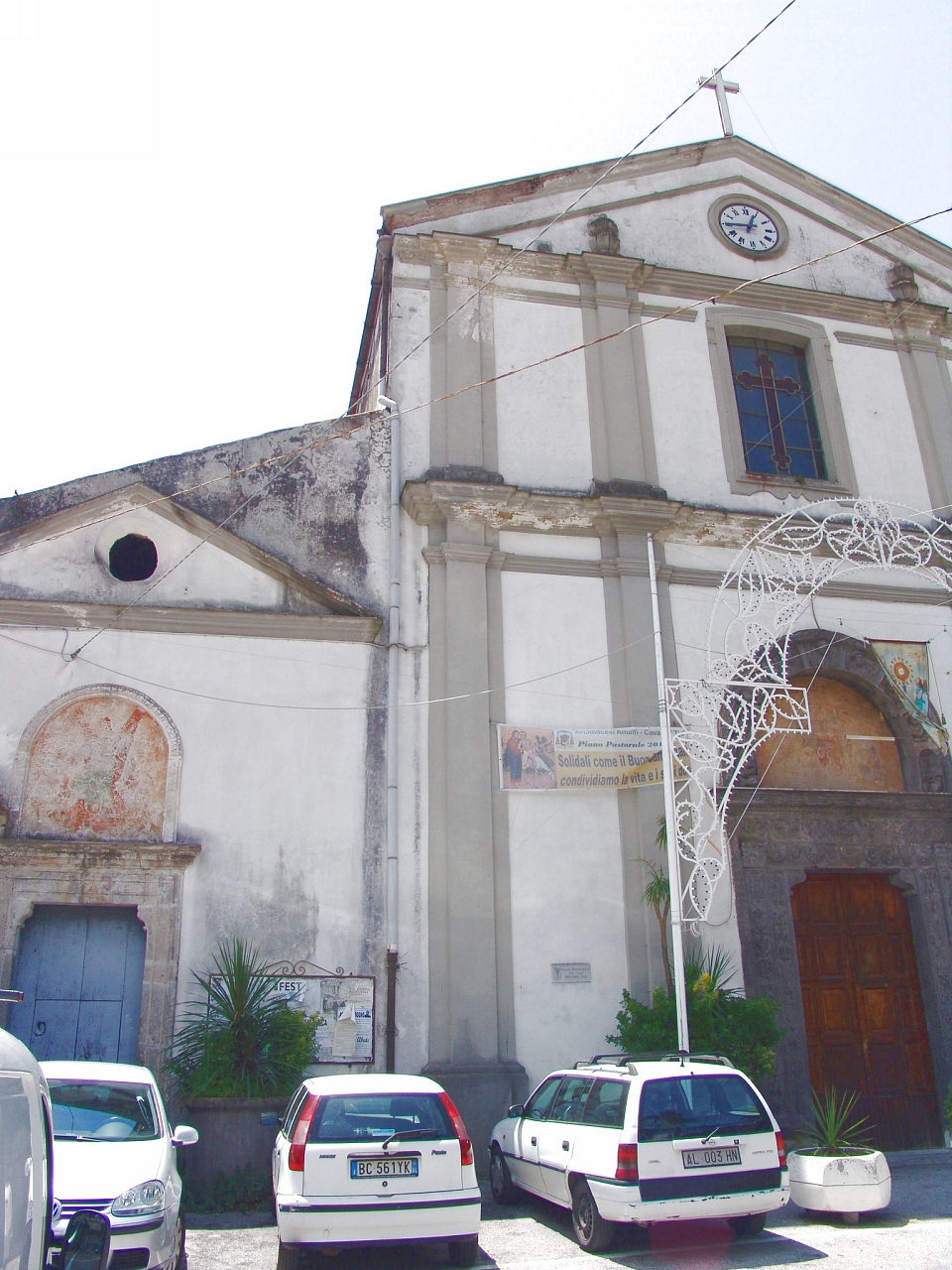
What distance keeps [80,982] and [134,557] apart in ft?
15.3

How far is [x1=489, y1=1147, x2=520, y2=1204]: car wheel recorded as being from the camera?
28.6ft

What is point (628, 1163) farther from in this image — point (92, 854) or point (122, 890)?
point (92, 854)

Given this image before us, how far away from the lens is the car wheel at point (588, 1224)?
6.95 metres

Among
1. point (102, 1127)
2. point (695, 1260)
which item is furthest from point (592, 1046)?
point (102, 1127)

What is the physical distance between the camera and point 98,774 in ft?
35.6

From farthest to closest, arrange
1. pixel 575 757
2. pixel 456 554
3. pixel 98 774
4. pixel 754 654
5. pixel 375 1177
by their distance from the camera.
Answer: pixel 456 554
pixel 754 654
pixel 575 757
pixel 98 774
pixel 375 1177

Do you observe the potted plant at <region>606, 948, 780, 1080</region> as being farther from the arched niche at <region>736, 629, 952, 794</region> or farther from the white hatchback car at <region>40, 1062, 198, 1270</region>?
the white hatchback car at <region>40, 1062, 198, 1270</region>

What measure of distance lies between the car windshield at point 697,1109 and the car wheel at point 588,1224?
0.64m

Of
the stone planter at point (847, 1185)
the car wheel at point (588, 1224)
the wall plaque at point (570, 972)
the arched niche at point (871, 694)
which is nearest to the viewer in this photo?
the car wheel at point (588, 1224)

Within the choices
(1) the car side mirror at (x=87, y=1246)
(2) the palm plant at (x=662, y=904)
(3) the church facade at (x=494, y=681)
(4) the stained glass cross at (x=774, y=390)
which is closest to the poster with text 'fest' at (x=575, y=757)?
(3) the church facade at (x=494, y=681)

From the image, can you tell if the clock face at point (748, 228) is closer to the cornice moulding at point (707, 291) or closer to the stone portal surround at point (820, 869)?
the cornice moulding at point (707, 291)

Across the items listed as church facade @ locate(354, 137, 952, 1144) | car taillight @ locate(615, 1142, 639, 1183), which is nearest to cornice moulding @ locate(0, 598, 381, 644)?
church facade @ locate(354, 137, 952, 1144)

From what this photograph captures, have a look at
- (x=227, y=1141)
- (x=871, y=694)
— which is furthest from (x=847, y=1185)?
(x=871, y=694)

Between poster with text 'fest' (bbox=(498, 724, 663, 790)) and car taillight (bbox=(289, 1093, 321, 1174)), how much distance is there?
5020 mm
